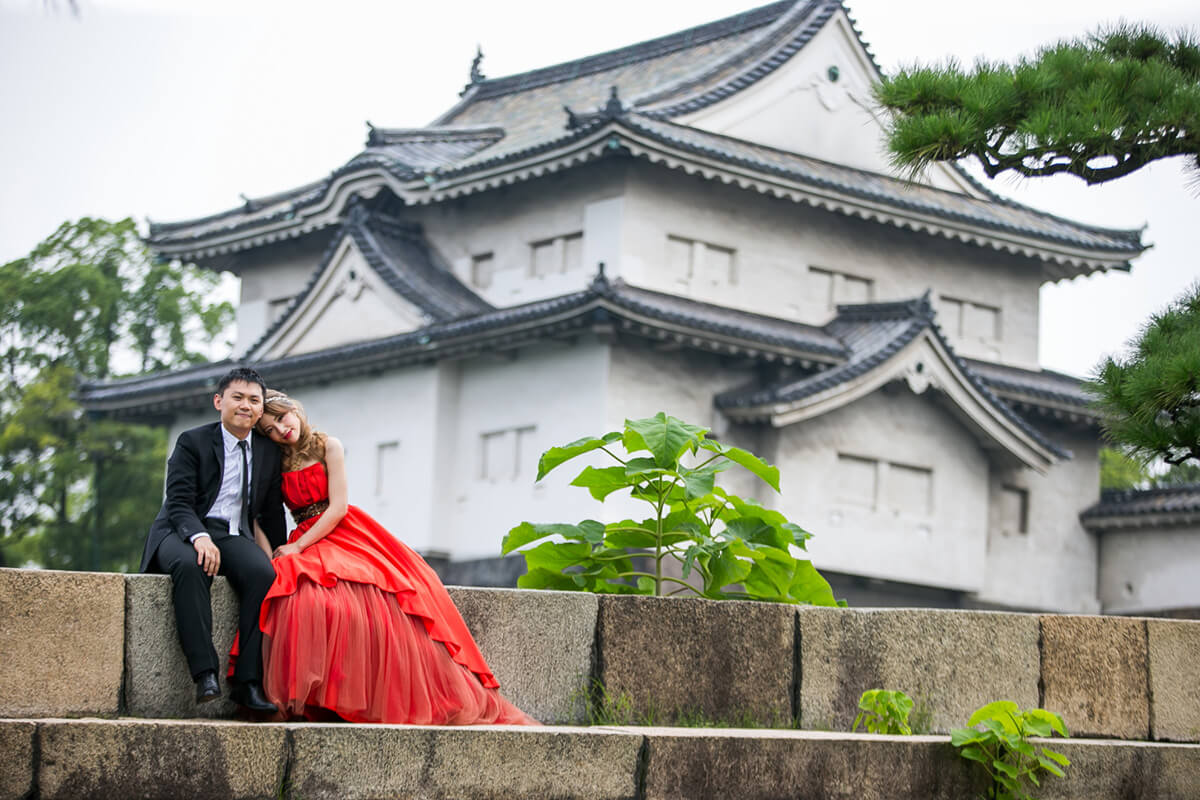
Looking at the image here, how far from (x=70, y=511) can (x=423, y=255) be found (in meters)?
13.1

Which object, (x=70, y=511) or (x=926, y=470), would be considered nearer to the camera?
(x=926, y=470)

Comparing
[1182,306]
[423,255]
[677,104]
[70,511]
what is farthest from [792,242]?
[70,511]

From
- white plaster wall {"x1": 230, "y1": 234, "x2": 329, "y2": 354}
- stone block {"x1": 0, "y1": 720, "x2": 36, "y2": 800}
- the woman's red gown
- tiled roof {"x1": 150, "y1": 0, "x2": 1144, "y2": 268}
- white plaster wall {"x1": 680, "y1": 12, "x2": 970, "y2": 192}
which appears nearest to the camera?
stone block {"x1": 0, "y1": 720, "x2": 36, "y2": 800}

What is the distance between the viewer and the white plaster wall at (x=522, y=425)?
22.7 metres

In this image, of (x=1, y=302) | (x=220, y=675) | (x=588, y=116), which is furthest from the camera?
(x=1, y=302)

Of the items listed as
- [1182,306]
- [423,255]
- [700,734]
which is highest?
[423,255]

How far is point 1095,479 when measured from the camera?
27906mm

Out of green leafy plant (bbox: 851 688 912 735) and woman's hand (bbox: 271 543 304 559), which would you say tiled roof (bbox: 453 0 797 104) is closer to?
green leafy plant (bbox: 851 688 912 735)

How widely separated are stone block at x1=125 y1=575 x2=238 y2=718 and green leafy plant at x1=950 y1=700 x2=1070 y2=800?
308 centimetres

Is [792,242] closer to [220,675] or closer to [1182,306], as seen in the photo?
[1182,306]

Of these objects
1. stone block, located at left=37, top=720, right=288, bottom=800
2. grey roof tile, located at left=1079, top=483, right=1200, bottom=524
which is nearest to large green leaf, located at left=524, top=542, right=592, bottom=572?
stone block, located at left=37, top=720, right=288, bottom=800

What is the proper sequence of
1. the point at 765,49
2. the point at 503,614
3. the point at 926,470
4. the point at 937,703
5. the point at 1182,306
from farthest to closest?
the point at 765,49 → the point at 926,470 → the point at 1182,306 → the point at 937,703 → the point at 503,614

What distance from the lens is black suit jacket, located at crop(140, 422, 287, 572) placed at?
6816 mm

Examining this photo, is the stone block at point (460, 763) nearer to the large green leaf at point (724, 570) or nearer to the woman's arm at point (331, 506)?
the woman's arm at point (331, 506)
